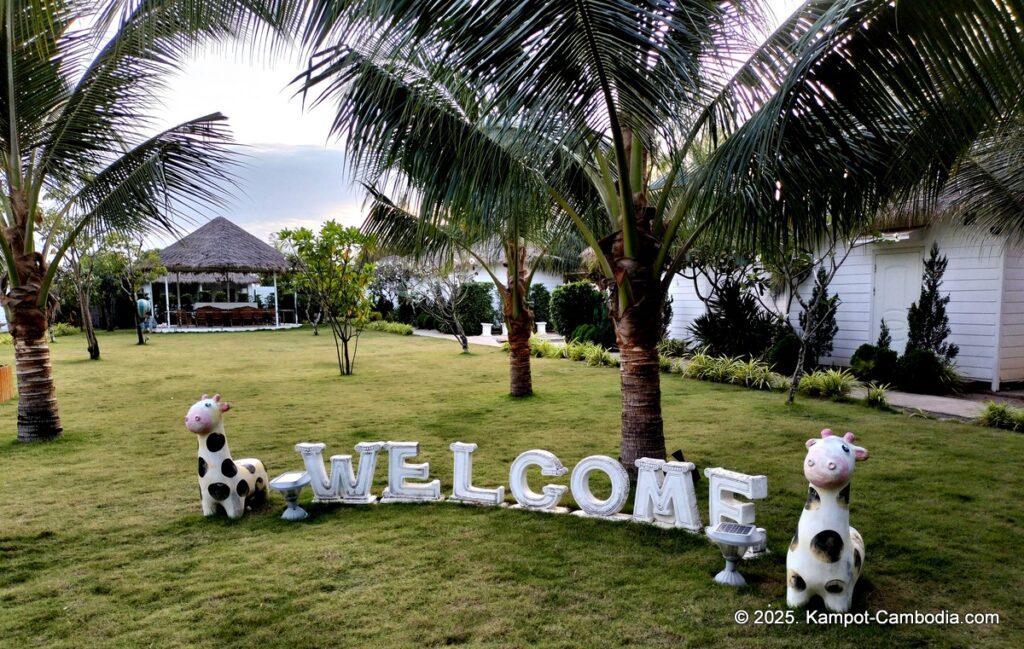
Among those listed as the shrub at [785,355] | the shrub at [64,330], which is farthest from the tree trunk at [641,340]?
the shrub at [64,330]

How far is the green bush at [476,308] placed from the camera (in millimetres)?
21828

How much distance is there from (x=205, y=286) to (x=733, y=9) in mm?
35023

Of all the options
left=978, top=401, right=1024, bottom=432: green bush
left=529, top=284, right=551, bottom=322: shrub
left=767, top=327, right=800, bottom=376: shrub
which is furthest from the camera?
left=529, top=284, right=551, bottom=322: shrub

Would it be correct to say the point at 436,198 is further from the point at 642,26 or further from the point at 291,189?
the point at 291,189

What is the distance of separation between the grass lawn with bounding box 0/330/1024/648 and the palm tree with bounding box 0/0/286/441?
1472 millimetres

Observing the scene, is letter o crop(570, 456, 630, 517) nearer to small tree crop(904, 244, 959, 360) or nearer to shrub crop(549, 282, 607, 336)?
small tree crop(904, 244, 959, 360)

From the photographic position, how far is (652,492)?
3814mm

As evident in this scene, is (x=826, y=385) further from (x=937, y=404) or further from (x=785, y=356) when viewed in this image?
(x=785, y=356)

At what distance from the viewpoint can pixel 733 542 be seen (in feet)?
9.72

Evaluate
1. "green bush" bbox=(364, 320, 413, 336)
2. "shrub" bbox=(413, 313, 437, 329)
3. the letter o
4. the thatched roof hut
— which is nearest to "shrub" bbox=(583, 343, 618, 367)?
the letter o

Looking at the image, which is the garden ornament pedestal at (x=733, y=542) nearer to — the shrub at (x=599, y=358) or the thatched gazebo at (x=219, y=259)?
the shrub at (x=599, y=358)

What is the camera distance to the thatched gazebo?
25.2 meters

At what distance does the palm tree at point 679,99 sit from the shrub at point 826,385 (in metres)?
4.90

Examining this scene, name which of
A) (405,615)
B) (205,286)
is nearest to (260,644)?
(405,615)
